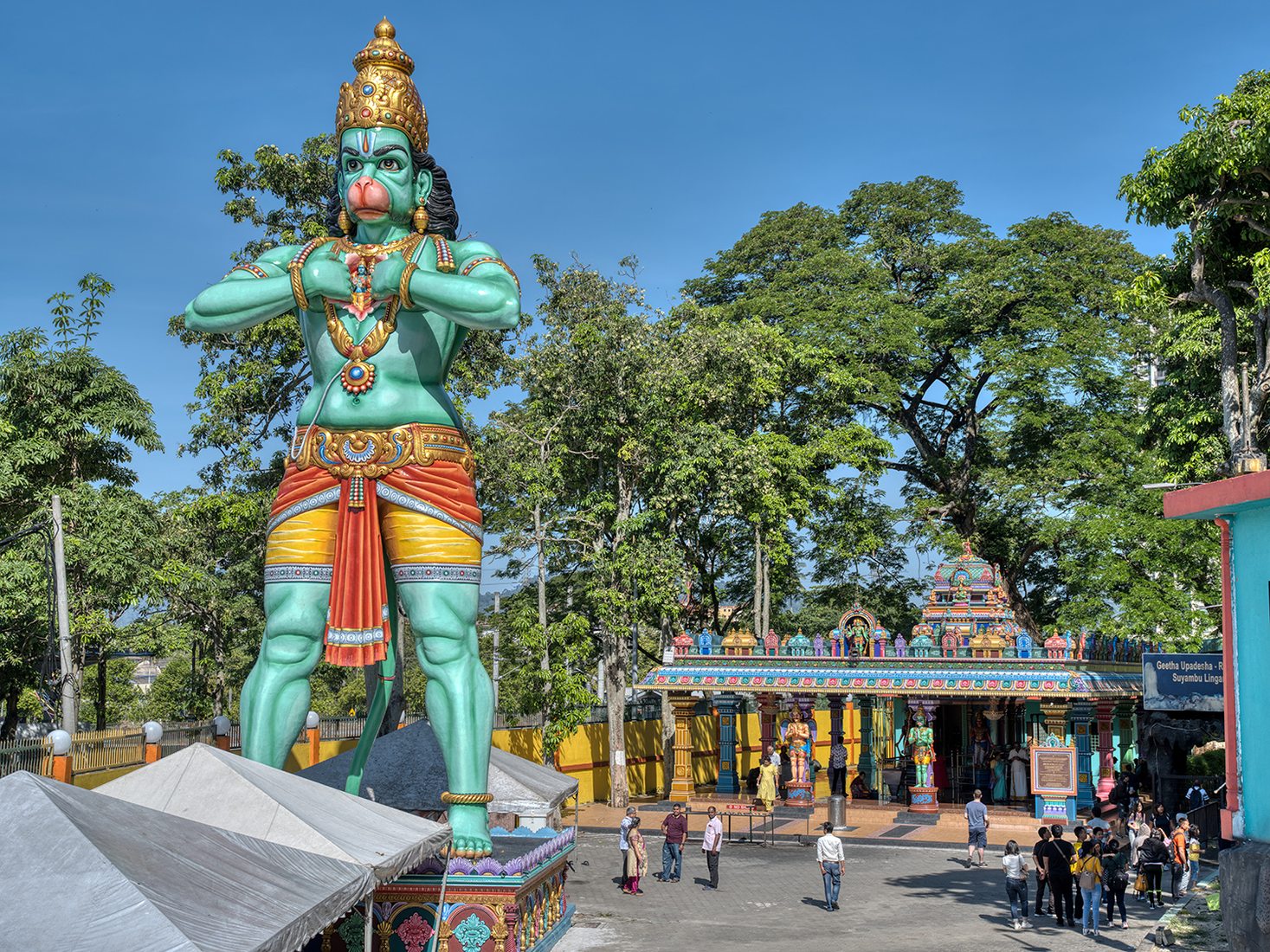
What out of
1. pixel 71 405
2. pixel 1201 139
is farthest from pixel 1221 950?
pixel 71 405

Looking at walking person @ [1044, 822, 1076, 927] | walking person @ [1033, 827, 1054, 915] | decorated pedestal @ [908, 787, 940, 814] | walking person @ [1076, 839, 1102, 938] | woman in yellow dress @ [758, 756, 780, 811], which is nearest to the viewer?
walking person @ [1076, 839, 1102, 938]

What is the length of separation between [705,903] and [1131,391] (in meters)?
18.7

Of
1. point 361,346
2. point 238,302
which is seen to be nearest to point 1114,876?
point 361,346

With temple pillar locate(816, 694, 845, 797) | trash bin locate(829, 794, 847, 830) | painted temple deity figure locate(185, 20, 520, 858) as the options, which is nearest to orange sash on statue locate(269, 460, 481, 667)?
painted temple deity figure locate(185, 20, 520, 858)

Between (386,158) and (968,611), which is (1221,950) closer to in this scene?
(386,158)

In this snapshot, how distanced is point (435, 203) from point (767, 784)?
15.5m

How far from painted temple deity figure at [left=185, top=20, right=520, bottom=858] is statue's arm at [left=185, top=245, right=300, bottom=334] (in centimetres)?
1

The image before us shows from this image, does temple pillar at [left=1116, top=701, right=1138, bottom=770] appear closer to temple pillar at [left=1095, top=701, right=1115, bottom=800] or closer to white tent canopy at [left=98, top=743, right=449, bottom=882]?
temple pillar at [left=1095, top=701, right=1115, bottom=800]

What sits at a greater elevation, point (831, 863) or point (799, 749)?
point (799, 749)

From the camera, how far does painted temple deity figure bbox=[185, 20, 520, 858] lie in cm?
1013

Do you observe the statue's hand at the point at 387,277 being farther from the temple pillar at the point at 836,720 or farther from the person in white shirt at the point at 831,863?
the temple pillar at the point at 836,720

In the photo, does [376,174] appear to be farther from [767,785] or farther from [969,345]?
[969,345]

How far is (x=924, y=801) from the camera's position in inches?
984

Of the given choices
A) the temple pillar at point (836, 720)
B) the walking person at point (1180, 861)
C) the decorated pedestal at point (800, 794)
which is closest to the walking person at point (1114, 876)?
the walking person at point (1180, 861)
